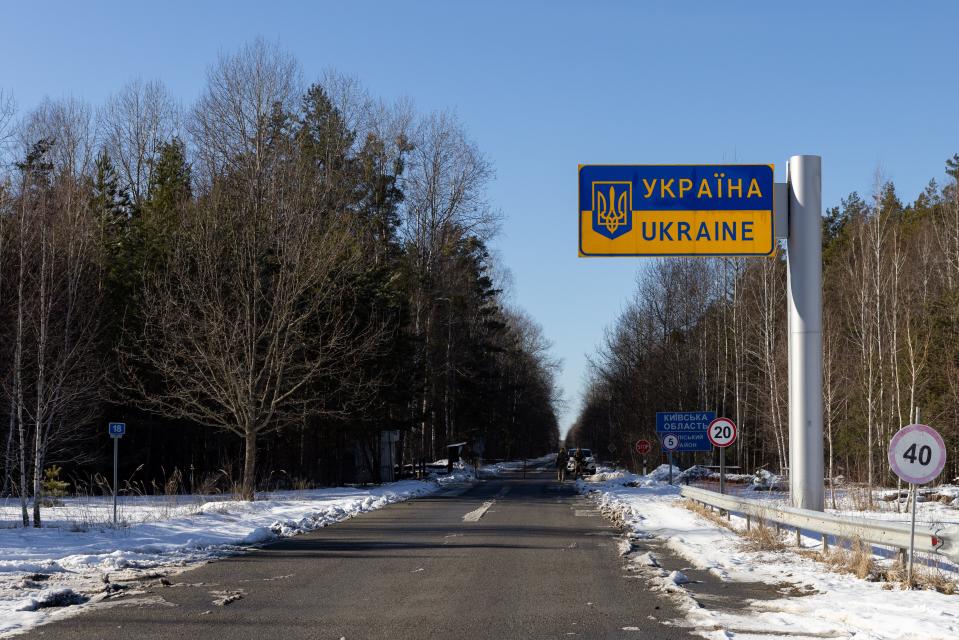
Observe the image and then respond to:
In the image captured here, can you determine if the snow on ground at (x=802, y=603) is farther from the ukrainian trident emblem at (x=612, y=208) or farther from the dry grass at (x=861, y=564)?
the ukrainian trident emblem at (x=612, y=208)

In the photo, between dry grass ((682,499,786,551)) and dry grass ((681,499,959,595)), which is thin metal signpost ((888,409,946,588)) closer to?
dry grass ((681,499,959,595))

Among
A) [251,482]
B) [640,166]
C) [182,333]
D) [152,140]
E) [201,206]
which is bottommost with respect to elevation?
[251,482]

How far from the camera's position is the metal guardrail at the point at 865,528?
1093 centimetres

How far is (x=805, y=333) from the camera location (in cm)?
1802

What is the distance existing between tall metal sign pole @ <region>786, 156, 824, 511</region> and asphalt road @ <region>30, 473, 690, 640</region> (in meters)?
3.60

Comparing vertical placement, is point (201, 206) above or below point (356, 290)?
above

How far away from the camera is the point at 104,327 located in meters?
34.9

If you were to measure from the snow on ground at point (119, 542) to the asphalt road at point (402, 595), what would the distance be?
58cm

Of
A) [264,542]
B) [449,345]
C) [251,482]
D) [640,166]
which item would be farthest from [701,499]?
[449,345]

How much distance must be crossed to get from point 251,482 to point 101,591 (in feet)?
60.7

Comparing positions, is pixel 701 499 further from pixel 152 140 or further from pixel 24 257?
pixel 152 140

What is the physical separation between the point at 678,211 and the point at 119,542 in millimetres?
11241

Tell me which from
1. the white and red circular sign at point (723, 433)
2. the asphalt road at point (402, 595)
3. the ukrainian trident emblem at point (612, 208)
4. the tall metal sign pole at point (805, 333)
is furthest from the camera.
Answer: the white and red circular sign at point (723, 433)

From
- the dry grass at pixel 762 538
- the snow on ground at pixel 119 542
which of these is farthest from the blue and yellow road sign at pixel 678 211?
the snow on ground at pixel 119 542
